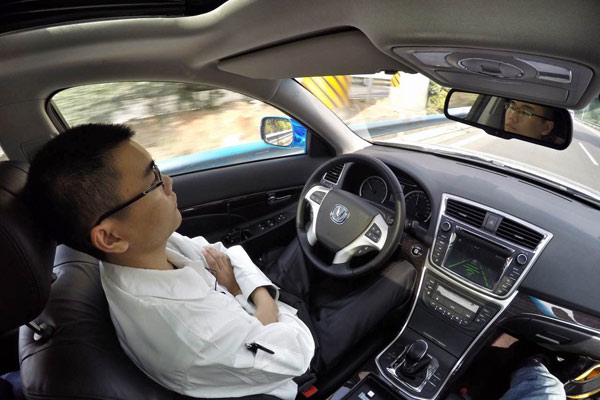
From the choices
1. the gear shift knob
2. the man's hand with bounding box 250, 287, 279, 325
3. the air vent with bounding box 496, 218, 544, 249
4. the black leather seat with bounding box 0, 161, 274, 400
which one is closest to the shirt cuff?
the man's hand with bounding box 250, 287, 279, 325

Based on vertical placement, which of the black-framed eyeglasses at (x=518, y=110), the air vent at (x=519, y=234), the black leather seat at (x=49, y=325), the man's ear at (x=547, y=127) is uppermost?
the black-framed eyeglasses at (x=518, y=110)

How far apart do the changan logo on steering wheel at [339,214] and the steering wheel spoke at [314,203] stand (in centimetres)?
11

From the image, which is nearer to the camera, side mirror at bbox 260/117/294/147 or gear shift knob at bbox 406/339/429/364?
gear shift knob at bbox 406/339/429/364

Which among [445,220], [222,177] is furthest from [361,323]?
[222,177]

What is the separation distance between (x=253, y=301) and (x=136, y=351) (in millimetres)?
579

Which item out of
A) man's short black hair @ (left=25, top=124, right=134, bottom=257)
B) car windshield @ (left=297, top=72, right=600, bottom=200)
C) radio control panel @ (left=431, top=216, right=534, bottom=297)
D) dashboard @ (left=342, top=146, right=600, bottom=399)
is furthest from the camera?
car windshield @ (left=297, top=72, right=600, bottom=200)

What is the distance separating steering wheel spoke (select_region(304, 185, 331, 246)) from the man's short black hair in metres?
1.30

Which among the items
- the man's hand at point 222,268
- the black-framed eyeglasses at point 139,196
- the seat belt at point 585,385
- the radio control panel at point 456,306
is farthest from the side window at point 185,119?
the seat belt at point 585,385

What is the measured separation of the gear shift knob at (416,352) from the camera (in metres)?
1.94

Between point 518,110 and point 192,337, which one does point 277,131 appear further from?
point 192,337

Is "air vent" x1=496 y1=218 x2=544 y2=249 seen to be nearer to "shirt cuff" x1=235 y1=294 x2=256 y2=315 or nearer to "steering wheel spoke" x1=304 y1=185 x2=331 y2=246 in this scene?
"steering wheel spoke" x1=304 y1=185 x2=331 y2=246

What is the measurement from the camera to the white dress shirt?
3.94ft

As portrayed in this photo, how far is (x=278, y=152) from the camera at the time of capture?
2932 mm

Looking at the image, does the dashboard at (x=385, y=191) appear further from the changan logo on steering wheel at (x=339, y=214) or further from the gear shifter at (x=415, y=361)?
the gear shifter at (x=415, y=361)
